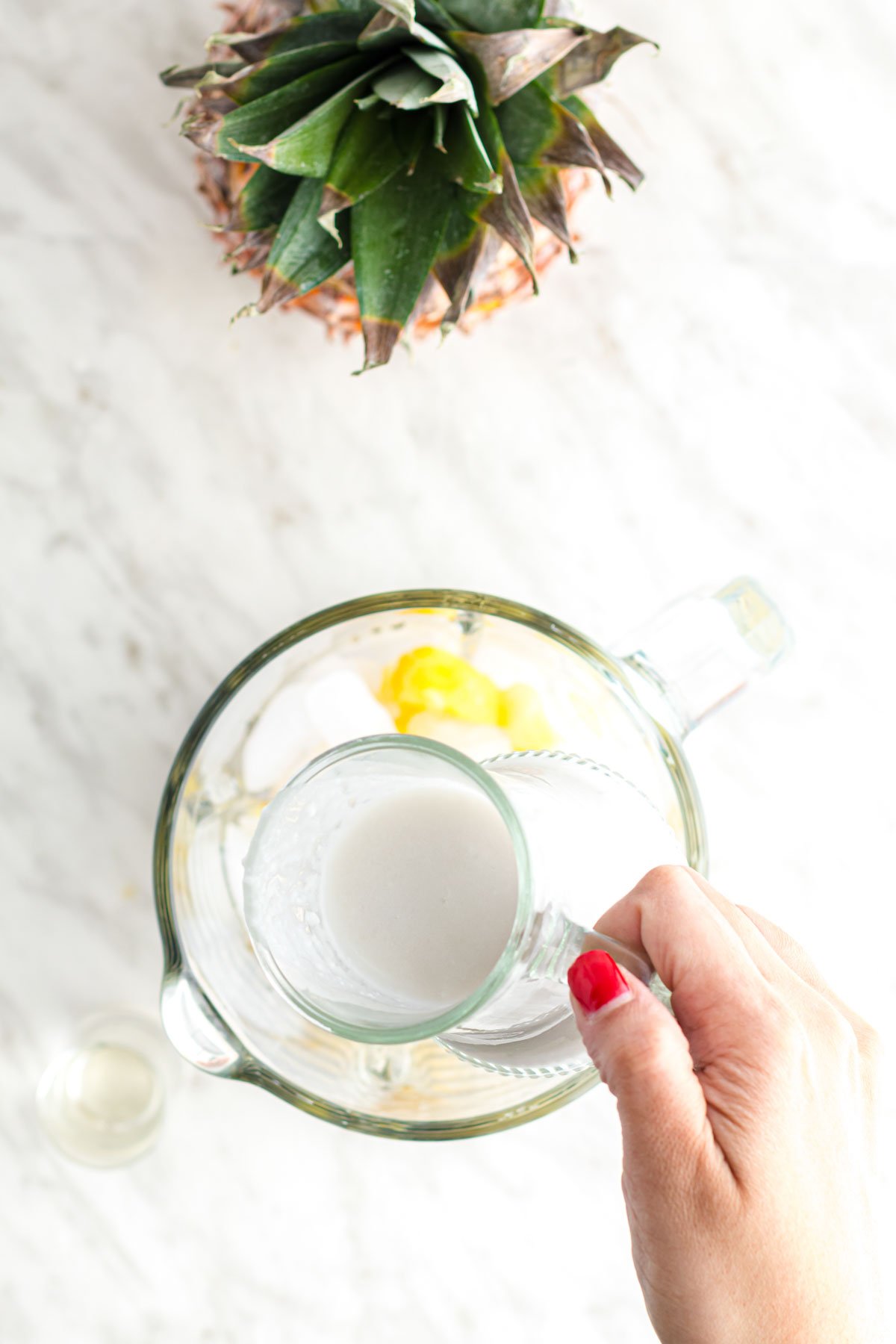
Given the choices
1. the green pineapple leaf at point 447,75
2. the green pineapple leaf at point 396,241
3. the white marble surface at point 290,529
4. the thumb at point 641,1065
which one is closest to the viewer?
the thumb at point 641,1065

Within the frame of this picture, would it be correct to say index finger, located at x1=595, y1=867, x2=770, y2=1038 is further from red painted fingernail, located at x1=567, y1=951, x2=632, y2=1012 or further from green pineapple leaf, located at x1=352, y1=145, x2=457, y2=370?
green pineapple leaf, located at x1=352, y1=145, x2=457, y2=370

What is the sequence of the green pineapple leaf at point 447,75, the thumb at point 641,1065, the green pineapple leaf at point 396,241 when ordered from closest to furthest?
1. the thumb at point 641,1065
2. the green pineapple leaf at point 447,75
3. the green pineapple leaf at point 396,241

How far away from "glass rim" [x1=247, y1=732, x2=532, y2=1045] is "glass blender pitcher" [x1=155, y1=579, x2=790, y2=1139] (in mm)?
209

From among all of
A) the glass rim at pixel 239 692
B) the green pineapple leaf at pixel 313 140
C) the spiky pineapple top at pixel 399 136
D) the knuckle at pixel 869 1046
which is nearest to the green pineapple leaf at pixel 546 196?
the spiky pineapple top at pixel 399 136

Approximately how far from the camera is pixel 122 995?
2.92 feet

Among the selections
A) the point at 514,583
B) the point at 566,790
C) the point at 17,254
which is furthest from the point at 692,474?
the point at 17,254

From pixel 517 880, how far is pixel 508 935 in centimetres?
3

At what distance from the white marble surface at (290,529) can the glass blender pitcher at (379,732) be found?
11 centimetres

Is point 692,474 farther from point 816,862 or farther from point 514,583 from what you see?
point 816,862

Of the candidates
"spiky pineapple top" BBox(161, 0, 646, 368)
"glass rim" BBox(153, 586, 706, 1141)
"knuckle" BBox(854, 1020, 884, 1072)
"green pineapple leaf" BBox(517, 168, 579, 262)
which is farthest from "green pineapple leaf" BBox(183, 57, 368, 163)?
"knuckle" BBox(854, 1020, 884, 1072)

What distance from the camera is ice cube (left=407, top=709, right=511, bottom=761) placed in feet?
2.54

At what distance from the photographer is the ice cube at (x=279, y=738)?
0.79m

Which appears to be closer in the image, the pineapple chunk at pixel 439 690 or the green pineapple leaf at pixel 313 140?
the green pineapple leaf at pixel 313 140

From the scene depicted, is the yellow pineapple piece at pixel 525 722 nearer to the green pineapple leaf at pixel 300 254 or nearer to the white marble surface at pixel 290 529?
the white marble surface at pixel 290 529
